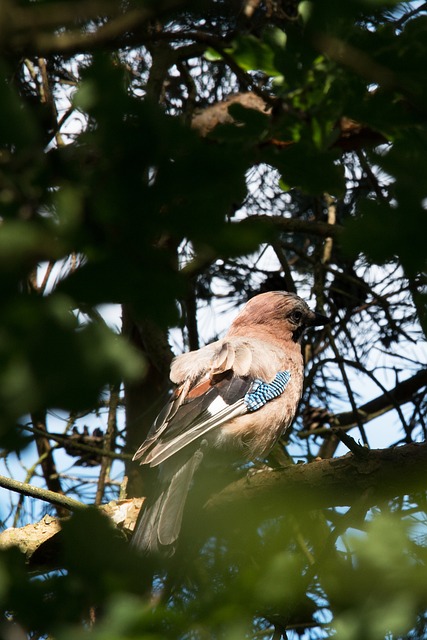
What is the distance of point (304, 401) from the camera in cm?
579

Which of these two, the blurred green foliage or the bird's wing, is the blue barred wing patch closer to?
the bird's wing

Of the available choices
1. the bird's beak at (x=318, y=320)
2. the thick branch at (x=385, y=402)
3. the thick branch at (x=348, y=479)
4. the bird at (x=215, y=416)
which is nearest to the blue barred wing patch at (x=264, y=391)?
the bird at (x=215, y=416)

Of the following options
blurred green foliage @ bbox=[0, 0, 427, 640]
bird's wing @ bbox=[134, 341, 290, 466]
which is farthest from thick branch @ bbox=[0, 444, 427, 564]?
blurred green foliage @ bbox=[0, 0, 427, 640]

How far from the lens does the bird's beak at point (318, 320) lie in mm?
5068

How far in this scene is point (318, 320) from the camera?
5133mm

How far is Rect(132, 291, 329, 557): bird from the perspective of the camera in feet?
12.6

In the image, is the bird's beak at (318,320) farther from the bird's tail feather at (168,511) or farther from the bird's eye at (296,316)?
the bird's tail feather at (168,511)

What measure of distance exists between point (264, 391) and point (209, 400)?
0.42m

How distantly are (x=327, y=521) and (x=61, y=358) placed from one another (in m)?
2.89

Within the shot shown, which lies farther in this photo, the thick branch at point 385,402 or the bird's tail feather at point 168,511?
the thick branch at point 385,402

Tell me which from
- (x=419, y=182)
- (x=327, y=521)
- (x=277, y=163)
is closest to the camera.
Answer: (x=419, y=182)

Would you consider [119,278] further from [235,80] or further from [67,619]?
[235,80]

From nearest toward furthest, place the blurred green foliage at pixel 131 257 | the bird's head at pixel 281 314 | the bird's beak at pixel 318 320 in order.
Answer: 1. the blurred green foliage at pixel 131 257
2. the bird's beak at pixel 318 320
3. the bird's head at pixel 281 314

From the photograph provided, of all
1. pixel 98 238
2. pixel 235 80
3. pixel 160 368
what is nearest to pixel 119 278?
pixel 98 238
